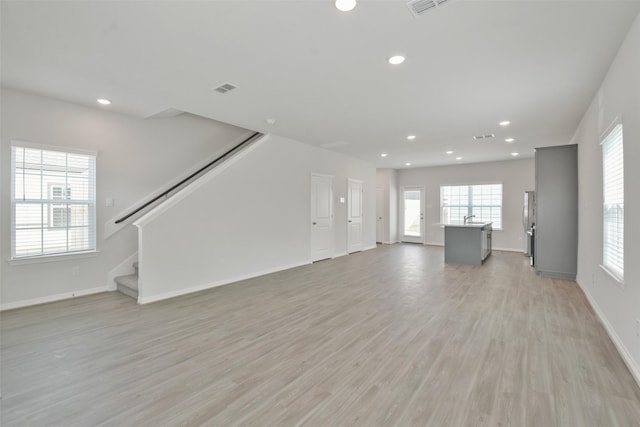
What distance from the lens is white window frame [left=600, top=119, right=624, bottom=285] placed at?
2840mm

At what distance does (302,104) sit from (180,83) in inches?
62.4

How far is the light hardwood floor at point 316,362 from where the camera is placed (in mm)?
1895

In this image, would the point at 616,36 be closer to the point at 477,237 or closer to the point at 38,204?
the point at 477,237

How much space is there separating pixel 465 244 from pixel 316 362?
5540 mm

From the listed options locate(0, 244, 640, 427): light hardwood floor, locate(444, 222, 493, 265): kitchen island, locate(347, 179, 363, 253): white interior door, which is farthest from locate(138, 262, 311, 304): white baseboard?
locate(444, 222, 493, 265): kitchen island

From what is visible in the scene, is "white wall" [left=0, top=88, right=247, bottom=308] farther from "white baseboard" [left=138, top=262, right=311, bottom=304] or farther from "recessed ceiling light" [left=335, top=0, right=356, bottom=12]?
"recessed ceiling light" [left=335, top=0, right=356, bottom=12]

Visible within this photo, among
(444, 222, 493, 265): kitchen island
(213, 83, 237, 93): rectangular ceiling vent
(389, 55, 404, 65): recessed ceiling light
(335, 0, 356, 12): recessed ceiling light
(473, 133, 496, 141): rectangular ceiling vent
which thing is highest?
(473, 133, 496, 141): rectangular ceiling vent

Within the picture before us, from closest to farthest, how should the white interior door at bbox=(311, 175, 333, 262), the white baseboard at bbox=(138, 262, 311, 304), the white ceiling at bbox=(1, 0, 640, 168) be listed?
the white ceiling at bbox=(1, 0, 640, 168) → the white baseboard at bbox=(138, 262, 311, 304) → the white interior door at bbox=(311, 175, 333, 262)

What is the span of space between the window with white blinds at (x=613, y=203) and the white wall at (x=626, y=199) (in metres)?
0.16

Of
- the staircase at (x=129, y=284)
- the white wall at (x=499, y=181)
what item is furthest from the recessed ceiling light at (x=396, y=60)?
the white wall at (x=499, y=181)

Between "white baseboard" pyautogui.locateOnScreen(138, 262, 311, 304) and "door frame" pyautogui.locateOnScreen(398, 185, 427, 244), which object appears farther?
"door frame" pyautogui.locateOnScreen(398, 185, 427, 244)

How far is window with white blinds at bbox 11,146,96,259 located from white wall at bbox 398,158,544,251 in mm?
8035

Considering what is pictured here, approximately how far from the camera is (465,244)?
686cm

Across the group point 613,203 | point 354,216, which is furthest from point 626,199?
point 354,216
